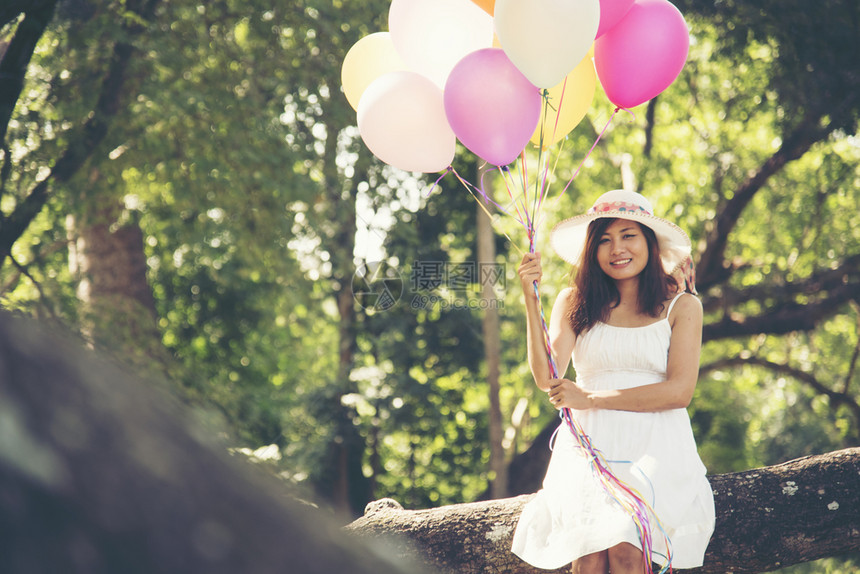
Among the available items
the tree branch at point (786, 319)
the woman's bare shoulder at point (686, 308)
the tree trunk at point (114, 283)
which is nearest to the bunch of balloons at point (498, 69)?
the woman's bare shoulder at point (686, 308)

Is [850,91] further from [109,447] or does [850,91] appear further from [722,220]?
[109,447]

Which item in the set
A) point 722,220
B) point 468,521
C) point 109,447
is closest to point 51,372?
point 109,447

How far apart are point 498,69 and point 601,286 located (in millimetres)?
970

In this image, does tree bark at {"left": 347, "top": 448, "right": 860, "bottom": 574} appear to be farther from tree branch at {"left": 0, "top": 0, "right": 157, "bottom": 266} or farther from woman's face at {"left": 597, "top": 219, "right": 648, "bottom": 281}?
tree branch at {"left": 0, "top": 0, "right": 157, "bottom": 266}

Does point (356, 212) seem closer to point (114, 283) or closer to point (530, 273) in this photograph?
point (114, 283)

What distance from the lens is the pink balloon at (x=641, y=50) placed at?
→ 314 cm

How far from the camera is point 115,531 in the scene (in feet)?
1.70

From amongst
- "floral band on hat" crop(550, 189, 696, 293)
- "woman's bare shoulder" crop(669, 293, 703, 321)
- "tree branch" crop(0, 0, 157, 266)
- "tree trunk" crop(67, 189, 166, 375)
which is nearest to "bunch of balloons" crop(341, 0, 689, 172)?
"floral band on hat" crop(550, 189, 696, 293)

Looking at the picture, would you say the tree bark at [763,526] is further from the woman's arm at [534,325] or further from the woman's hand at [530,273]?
the woman's hand at [530,273]

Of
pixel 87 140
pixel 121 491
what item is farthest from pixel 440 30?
pixel 87 140

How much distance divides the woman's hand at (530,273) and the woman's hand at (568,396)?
1.13ft

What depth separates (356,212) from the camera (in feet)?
28.4

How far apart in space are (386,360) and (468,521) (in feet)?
22.5

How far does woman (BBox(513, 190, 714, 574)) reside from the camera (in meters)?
2.54
